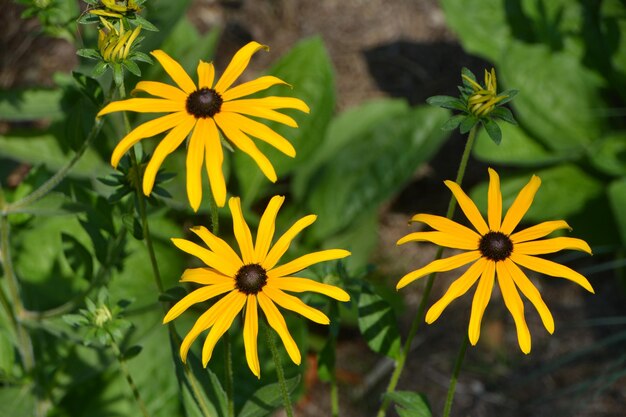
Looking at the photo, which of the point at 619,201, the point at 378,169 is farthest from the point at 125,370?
the point at 619,201

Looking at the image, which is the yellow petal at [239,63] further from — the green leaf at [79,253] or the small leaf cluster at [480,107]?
the green leaf at [79,253]

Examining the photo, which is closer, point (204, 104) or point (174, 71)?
point (204, 104)

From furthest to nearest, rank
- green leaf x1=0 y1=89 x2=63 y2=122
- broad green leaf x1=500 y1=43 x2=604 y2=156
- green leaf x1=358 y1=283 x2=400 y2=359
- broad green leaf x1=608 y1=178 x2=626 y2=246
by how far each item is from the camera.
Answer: broad green leaf x1=500 y1=43 x2=604 y2=156 → broad green leaf x1=608 y1=178 x2=626 y2=246 → green leaf x1=0 y1=89 x2=63 y2=122 → green leaf x1=358 y1=283 x2=400 y2=359

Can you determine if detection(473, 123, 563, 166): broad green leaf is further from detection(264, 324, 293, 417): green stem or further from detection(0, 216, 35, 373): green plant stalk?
detection(264, 324, 293, 417): green stem

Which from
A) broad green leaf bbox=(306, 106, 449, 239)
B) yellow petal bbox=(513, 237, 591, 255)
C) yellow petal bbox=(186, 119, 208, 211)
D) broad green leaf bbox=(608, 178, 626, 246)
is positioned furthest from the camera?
broad green leaf bbox=(306, 106, 449, 239)

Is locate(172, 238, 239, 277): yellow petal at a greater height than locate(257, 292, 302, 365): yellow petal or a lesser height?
greater

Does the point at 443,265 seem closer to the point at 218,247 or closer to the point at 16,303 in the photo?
the point at 218,247

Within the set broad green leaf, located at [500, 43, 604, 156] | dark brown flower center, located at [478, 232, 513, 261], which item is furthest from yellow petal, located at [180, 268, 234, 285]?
broad green leaf, located at [500, 43, 604, 156]
